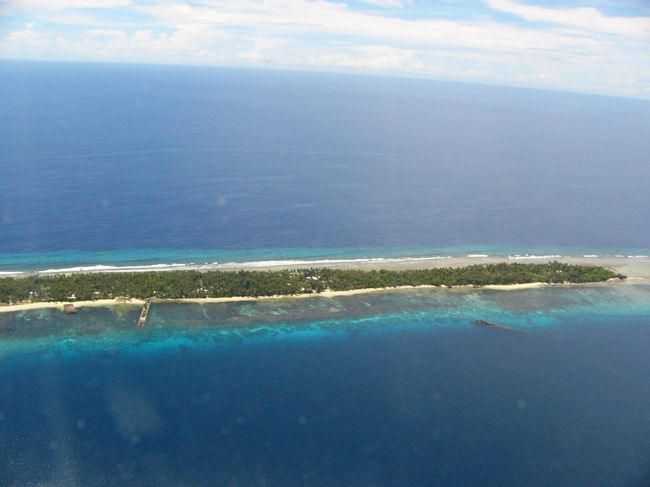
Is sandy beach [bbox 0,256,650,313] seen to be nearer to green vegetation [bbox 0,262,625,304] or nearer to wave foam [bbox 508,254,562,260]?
wave foam [bbox 508,254,562,260]

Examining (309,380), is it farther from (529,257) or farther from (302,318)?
(529,257)

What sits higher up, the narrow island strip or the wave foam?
the wave foam

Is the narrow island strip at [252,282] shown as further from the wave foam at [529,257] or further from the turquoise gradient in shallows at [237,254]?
the turquoise gradient in shallows at [237,254]

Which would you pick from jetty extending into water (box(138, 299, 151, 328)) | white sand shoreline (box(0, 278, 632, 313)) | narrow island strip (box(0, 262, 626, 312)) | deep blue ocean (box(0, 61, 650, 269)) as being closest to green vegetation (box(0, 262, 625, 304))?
narrow island strip (box(0, 262, 626, 312))

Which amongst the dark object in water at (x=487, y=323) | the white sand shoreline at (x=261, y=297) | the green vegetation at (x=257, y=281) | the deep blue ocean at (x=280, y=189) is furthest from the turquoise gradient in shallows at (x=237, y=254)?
the dark object in water at (x=487, y=323)

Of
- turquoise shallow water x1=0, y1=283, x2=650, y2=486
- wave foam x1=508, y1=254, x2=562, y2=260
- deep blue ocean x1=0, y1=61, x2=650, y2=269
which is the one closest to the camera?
turquoise shallow water x1=0, y1=283, x2=650, y2=486

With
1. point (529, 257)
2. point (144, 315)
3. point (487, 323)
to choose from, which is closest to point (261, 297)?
point (144, 315)

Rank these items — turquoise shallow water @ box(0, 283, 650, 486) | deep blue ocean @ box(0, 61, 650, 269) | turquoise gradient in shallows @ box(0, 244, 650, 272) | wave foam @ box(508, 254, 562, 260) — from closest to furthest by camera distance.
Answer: turquoise shallow water @ box(0, 283, 650, 486), turquoise gradient in shallows @ box(0, 244, 650, 272), deep blue ocean @ box(0, 61, 650, 269), wave foam @ box(508, 254, 562, 260)

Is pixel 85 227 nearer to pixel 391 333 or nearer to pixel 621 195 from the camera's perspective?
pixel 391 333
